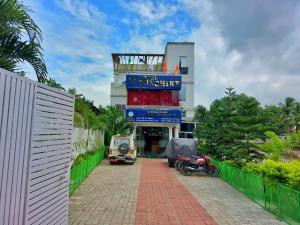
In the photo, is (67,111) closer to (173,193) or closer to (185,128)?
(173,193)

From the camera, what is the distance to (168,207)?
29.7 ft

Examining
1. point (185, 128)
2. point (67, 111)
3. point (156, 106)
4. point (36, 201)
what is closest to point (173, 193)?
point (67, 111)

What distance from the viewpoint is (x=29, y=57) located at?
17.0 ft

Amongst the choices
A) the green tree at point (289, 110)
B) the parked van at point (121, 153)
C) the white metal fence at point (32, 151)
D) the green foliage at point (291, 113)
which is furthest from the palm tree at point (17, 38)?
the green tree at point (289, 110)

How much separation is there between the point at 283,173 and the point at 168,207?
334 centimetres

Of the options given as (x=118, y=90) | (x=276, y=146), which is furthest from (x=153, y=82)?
(x=276, y=146)

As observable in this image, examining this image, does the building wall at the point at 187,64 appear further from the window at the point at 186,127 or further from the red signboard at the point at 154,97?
the red signboard at the point at 154,97

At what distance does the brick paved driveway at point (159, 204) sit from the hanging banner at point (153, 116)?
1419 centimetres

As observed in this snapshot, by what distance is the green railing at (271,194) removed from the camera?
7490mm

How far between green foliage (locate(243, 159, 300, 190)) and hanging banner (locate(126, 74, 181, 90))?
63.5 feet

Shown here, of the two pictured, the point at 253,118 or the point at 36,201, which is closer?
the point at 36,201

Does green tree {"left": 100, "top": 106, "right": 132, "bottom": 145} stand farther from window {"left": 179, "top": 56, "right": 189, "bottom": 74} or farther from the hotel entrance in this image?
window {"left": 179, "top": 56, "right": 189, "bottom": 74}

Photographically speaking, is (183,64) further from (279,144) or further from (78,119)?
(279,144)

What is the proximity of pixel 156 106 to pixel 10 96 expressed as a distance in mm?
25689
